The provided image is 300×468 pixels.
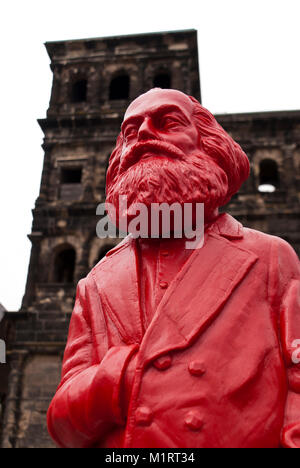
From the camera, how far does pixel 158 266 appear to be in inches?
71.6

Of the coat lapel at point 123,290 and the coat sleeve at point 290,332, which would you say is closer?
the coat sleeve at point 290,332

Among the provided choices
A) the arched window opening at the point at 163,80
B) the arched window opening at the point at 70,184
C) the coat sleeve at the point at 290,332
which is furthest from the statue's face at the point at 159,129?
the arched window opening at the point at 163,80

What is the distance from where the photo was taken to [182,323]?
5.21 feet

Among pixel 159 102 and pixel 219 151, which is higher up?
pixel 159 102

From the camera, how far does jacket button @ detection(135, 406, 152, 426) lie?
55.2 inches

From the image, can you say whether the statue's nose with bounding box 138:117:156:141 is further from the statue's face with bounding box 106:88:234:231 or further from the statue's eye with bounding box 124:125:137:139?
the statue's eye with bounding box 124:125:137:139

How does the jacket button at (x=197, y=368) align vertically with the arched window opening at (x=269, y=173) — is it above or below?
below

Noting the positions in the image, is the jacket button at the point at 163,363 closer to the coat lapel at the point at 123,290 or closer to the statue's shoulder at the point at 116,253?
the coat lapel at the point at 123,290

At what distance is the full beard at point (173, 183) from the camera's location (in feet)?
5.98

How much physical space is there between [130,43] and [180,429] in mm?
14786

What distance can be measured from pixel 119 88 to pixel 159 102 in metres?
13.9

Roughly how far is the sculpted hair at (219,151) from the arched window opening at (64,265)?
402 inches

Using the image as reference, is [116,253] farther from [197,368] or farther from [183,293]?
[197,368]

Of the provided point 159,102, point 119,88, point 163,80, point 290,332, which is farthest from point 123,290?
point 119,88
